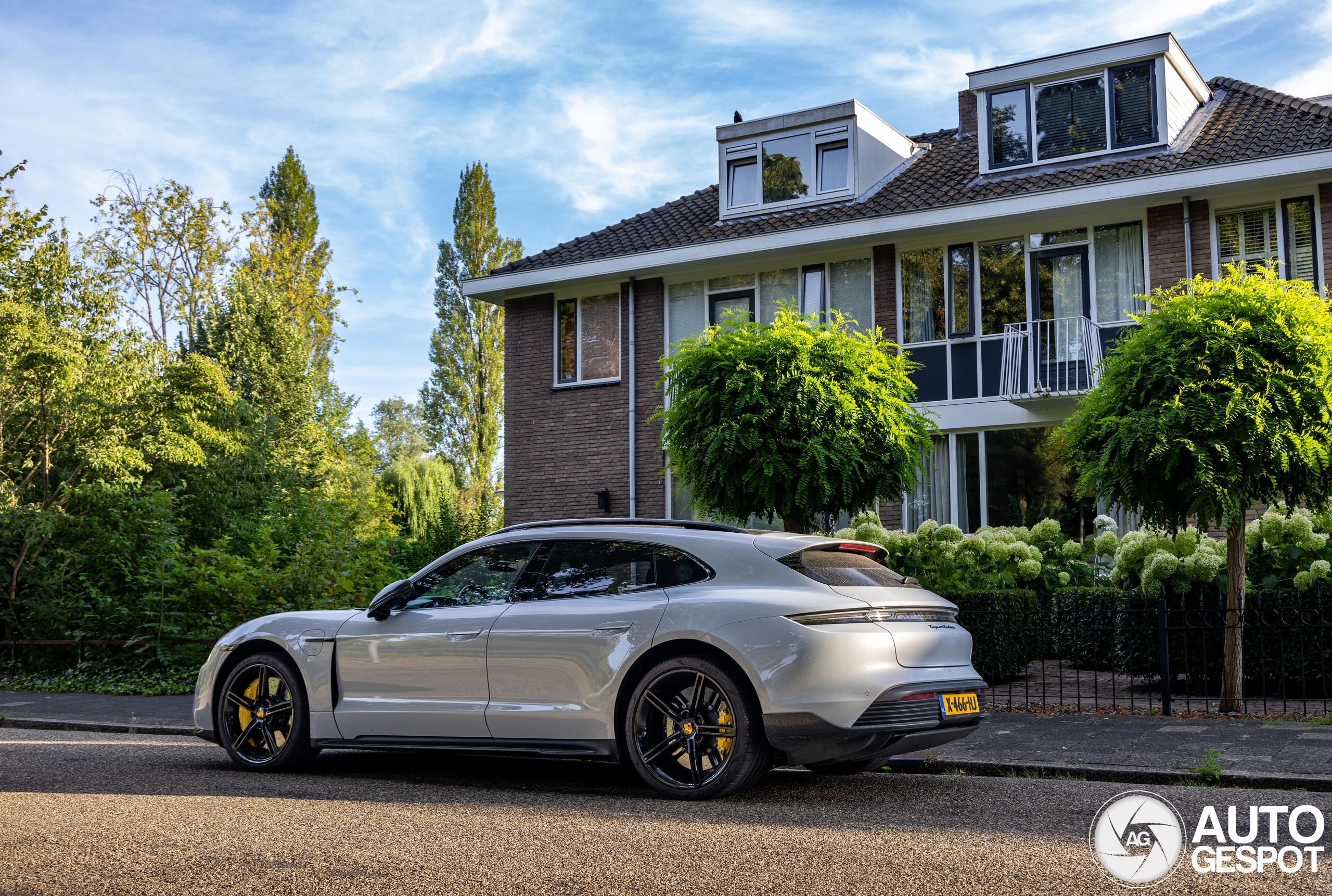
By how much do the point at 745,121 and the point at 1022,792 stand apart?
16179 millimetres

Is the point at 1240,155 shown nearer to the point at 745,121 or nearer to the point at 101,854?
the point at 745,121

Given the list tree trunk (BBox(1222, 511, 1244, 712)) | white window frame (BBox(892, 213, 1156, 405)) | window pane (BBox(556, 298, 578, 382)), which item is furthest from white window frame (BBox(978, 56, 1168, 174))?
tree trunk (BBox(1222, 511, 1244, 712))

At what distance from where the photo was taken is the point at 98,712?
37.3ft

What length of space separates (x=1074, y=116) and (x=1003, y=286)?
2961mm

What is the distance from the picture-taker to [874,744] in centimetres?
583

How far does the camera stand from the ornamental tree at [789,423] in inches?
445

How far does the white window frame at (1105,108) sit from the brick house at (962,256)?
0.11ft

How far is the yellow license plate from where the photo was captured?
20.0 ft

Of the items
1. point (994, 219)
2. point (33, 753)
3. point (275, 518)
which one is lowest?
point (33, 753)

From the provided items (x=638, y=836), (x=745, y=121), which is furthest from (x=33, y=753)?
(x=745, y=121)

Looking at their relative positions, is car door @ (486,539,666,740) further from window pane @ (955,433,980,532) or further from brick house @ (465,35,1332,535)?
window pane @ (955,433,980,532)

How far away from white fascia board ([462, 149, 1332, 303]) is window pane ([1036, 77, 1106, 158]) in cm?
176

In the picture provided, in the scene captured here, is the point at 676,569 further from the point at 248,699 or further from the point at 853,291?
the point at 853,291

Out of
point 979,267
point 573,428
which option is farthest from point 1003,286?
point 573,428
